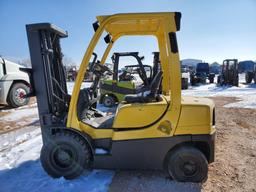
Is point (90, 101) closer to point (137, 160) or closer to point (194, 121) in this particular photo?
point (137, 160)

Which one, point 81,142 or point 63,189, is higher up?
point 81,142

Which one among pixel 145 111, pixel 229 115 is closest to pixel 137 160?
pixel 145 111

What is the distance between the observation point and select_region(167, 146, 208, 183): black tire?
272 cm

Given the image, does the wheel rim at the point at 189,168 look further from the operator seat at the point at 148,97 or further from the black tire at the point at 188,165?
the operator seat at the point at 148,97

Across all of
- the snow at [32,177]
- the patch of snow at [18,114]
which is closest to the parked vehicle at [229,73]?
the patch of snow at [18,114]

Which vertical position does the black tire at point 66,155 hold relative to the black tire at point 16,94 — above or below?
below

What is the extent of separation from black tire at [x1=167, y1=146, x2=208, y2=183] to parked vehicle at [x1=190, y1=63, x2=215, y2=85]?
1791 centimetres

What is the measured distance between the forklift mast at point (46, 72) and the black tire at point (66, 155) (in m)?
0.35

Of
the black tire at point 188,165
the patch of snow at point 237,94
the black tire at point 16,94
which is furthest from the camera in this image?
the patch of snow at point 237,94

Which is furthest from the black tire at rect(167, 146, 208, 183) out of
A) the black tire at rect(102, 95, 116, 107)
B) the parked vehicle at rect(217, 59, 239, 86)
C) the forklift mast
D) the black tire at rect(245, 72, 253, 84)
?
the black tire at rect(245, 72, 253, 84)

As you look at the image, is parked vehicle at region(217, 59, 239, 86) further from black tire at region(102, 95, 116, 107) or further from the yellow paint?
the yellow paint

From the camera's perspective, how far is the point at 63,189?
273 cm

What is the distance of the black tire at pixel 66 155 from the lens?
2.86 m

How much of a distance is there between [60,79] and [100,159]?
1.65 metres
